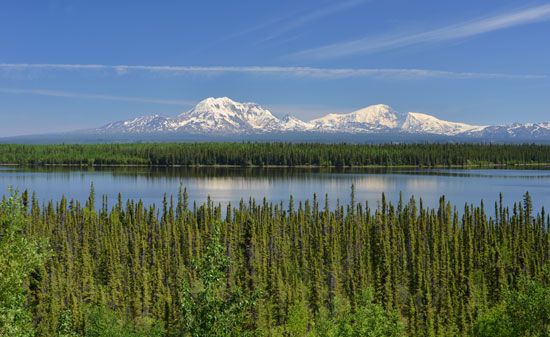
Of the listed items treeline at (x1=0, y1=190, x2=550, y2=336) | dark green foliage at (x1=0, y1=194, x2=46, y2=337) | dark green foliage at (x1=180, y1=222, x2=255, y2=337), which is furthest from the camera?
treeline at (x1=0, y1=190, x2=550, y2=336)

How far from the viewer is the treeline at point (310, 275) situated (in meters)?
65.8

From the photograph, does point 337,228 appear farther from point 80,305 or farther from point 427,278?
point 80,305

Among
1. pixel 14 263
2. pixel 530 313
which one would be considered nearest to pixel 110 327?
pixel 14 263

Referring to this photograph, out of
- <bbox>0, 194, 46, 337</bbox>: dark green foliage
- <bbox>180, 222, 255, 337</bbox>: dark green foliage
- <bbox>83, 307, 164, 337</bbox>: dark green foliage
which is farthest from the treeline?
<bbox>0, 194, 46, 337</bbox>: dark green foliage

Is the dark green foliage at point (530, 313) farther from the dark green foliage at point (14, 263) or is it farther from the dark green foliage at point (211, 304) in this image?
the dark green foliage at point (14, 263)

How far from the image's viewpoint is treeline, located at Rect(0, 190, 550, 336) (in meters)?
65.8

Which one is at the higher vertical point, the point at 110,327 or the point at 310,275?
the point at 110,327

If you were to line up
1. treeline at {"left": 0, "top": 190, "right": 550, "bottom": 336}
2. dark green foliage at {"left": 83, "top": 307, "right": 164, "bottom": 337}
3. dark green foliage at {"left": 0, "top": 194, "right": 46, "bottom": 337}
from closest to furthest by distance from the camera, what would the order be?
dark green foliage at {"left": 0, "top": 194, "right": 46, "bottom": 337} < dark green foliage at {"left": 83, "top": 307, "right": 164, "bottom": 337} < treeline at {"left": 0, "top": 190, "right": 550, "bottom": 336}

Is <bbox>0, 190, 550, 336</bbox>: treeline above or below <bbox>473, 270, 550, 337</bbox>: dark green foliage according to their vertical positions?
below

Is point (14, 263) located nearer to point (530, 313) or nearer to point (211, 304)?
point (211, 304)

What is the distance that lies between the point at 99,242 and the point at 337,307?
59182 mm

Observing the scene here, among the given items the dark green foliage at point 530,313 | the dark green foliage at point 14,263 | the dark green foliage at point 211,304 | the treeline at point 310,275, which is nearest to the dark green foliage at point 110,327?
the treeline at point 310,275

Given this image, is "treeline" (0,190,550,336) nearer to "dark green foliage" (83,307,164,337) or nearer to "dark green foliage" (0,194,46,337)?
"dark green foliage" (83,307,164,337)

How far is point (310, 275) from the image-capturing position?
297 feet
